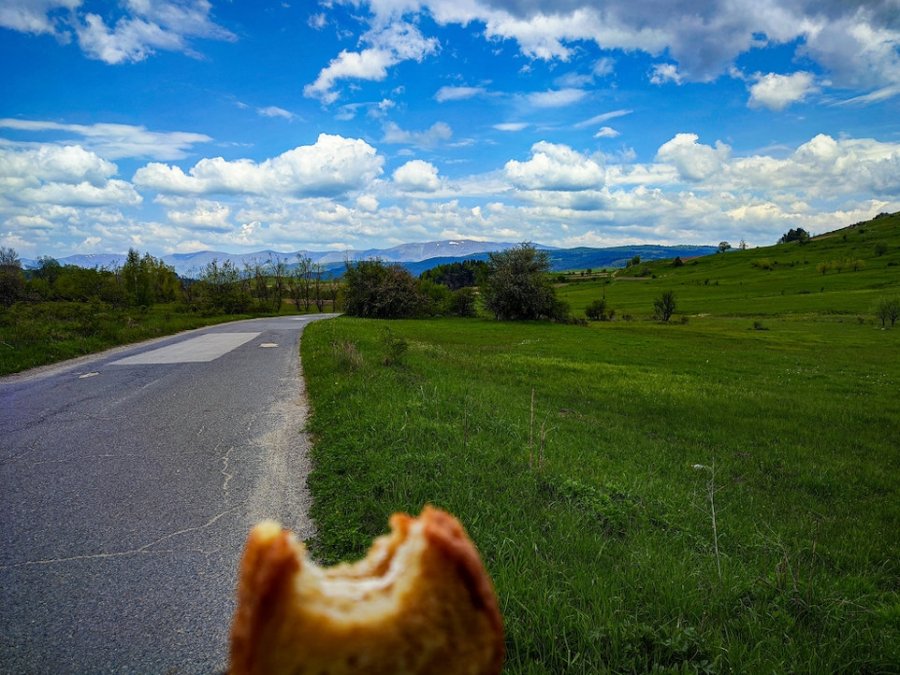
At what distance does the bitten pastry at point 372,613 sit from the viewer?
58 cm

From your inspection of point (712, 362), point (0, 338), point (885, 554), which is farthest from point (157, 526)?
point (712, 362)

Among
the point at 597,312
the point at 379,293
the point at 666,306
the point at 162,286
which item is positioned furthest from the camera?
the point at 162,286

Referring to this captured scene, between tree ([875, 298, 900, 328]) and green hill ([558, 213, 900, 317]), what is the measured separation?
79.3 inches

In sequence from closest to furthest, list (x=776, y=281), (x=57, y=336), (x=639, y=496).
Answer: (x=639, y=496), (x=57, y=336), (x=776, y=281)

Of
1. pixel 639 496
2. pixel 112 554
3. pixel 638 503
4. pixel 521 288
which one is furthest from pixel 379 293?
pixel 112 554

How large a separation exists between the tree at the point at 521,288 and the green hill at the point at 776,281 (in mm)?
26104

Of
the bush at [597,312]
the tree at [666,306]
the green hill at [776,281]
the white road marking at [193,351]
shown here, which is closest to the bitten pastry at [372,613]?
the white road marking at [193,351]

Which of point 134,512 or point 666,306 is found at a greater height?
point 134,512

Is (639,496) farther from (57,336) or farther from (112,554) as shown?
(57,336)

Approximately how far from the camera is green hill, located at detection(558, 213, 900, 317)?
73562 mm

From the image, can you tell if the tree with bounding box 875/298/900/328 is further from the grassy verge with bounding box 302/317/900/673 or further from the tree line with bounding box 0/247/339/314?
the tree line with bounding box 0/247/339/314

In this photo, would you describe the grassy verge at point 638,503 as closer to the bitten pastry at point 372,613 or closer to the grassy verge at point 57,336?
the bitten pastry at point 372,613

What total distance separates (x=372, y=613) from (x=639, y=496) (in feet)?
23.8

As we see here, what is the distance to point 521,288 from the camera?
5134cm
